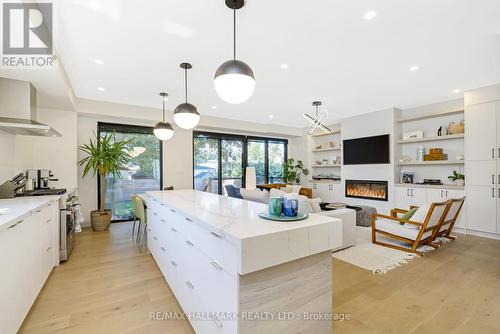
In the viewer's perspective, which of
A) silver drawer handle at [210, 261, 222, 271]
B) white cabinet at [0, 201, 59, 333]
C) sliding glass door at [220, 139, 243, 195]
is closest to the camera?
silver drawer handle at [210, 261, 222, 271]

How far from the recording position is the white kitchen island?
3.84ft

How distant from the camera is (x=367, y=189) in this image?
20.0 ft

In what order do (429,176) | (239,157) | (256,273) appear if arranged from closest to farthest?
(256,273), (429,176), (239,157)

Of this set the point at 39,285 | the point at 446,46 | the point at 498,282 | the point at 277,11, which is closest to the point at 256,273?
the point at 277,11

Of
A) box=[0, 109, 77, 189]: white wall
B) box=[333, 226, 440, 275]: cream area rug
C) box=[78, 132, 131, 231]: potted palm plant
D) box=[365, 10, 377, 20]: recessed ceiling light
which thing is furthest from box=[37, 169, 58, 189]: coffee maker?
box=[365, 10, 377, 20]: recessed ceiling light

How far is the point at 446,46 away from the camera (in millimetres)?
2725

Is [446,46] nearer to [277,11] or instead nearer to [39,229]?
[277,11]

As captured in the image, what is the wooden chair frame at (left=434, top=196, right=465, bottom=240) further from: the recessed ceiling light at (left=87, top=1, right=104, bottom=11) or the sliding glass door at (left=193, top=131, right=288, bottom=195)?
the recessed ceiling light at (left=87, top=1, right=104, bottom=11)

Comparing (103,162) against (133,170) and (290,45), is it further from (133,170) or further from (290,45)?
(290,45)

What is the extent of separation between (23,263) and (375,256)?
391 cm

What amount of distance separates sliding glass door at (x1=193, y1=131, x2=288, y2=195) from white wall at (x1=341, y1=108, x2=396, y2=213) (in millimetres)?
2549

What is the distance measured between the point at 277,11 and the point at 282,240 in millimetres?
2003

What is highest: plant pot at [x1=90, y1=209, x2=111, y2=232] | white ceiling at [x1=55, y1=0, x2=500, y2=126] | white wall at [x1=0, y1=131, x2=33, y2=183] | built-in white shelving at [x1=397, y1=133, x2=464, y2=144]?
white ceiling at [x1=55, y1=0, x2=500, y2=126]

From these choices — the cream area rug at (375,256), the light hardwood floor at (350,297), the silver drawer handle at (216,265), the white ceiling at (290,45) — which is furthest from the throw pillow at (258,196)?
the silver drawer handle at (216,265)
